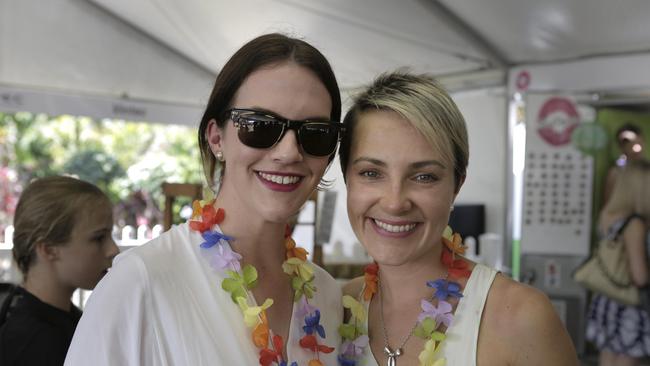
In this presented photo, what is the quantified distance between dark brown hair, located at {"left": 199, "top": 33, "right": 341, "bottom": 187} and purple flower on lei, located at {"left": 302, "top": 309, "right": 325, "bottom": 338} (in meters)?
0.55

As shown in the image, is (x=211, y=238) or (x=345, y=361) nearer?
(x=211, y=238)

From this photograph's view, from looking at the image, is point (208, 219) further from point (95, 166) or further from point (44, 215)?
point (95, 166)

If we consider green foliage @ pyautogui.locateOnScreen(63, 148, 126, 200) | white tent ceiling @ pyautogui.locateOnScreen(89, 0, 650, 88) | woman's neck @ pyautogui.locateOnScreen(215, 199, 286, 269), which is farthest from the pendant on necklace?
green foliage @ pyautogui.locateOnScreen(63, 148, 126, 200)

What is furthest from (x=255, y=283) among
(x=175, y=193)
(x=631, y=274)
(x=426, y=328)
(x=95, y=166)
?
(x=95, y=166)

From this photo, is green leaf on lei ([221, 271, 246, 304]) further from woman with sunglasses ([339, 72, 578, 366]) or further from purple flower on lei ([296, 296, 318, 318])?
woman with sunglasses ([339, 72, 578, 366])

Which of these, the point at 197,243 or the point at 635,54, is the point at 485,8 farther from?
the point at 197,243

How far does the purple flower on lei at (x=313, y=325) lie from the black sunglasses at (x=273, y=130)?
1.41 ft

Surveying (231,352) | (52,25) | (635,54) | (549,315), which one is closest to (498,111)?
(635,54)

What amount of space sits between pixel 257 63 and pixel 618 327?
4445 millimetres

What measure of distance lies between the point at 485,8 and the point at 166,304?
4.18 m

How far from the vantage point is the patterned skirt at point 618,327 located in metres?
5.18

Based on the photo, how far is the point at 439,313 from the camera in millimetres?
1902

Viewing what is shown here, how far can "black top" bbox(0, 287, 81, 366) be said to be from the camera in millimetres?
2217

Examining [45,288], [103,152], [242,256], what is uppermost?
[103,152]
